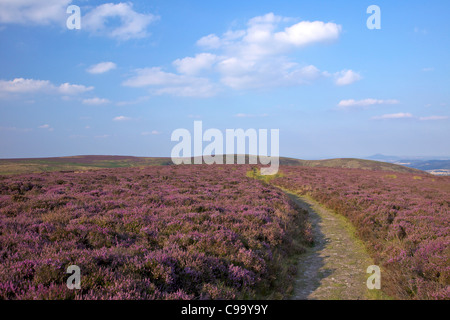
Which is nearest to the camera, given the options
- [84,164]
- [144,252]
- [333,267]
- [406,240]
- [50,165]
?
[144,252]

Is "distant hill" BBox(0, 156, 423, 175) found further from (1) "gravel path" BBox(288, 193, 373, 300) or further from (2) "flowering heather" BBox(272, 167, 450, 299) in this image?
(2) "flowering heather" BBox(272, 167, 450, 299)

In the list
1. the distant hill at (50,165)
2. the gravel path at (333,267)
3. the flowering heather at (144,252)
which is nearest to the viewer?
the flowering heather at (144,252)

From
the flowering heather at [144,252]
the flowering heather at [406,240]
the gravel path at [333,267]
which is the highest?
the flowering heather at [144,252]

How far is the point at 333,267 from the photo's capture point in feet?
29.2

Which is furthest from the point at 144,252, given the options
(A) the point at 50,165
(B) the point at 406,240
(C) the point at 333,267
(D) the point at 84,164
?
(D) the point at 84,164

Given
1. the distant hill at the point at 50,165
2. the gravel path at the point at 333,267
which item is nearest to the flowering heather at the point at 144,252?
the gravel path at the point at 333,267

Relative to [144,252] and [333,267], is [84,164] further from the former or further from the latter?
[333,267]

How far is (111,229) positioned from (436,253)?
10.3 m

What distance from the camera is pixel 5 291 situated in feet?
12.9

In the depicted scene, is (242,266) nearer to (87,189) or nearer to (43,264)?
(43,264)

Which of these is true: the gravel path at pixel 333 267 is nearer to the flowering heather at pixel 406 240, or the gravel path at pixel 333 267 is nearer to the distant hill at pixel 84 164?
the flowering heather at pixel 406 240

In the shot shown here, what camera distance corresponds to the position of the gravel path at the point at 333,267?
696 cm

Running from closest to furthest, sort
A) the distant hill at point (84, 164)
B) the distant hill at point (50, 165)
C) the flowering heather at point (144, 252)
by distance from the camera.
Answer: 1. the flowering heather at point (144, 252)
2. the distant hill at point (50, 165)
3. the distant hill at point (84, 164)
